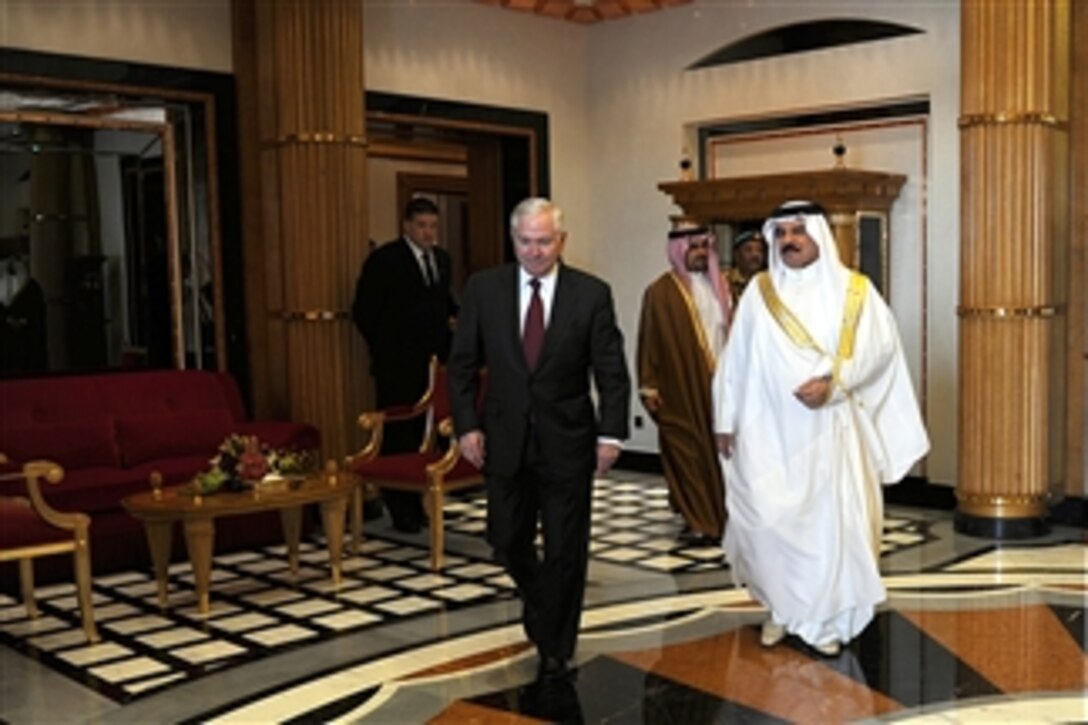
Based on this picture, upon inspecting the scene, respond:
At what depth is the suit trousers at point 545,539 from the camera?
14.5 feet

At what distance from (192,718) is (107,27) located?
434cm

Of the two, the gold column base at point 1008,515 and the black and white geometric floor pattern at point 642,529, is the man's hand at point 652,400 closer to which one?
the black and white geometric floor pattern at point 642,529

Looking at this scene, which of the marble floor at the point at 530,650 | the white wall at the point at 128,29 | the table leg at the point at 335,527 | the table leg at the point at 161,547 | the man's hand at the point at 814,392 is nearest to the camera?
the marble floor at the point at 530,650

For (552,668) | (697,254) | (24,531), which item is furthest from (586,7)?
(552,668)

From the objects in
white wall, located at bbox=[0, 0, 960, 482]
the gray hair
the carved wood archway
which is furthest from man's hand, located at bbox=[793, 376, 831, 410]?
white wall, located at bbox=[0, 0, 960, 482]

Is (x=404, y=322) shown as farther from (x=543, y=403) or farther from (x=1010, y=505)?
(x=1010, y=505)

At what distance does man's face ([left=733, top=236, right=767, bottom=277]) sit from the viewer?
780cm

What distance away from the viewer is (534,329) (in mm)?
4434

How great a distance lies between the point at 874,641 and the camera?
188 inches

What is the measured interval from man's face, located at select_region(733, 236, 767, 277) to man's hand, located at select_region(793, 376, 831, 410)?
3.25m

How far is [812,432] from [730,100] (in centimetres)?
460

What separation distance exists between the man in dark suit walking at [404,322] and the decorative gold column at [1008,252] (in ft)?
9.85

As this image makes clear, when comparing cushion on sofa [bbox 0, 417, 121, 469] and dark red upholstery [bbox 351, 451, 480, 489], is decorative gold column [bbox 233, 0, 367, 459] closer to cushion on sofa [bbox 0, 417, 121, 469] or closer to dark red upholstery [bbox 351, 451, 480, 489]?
dark red upholstery [bbox 351, 451, 480, 489]

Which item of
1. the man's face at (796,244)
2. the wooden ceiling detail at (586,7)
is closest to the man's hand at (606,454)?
the man's face at (796,244)
